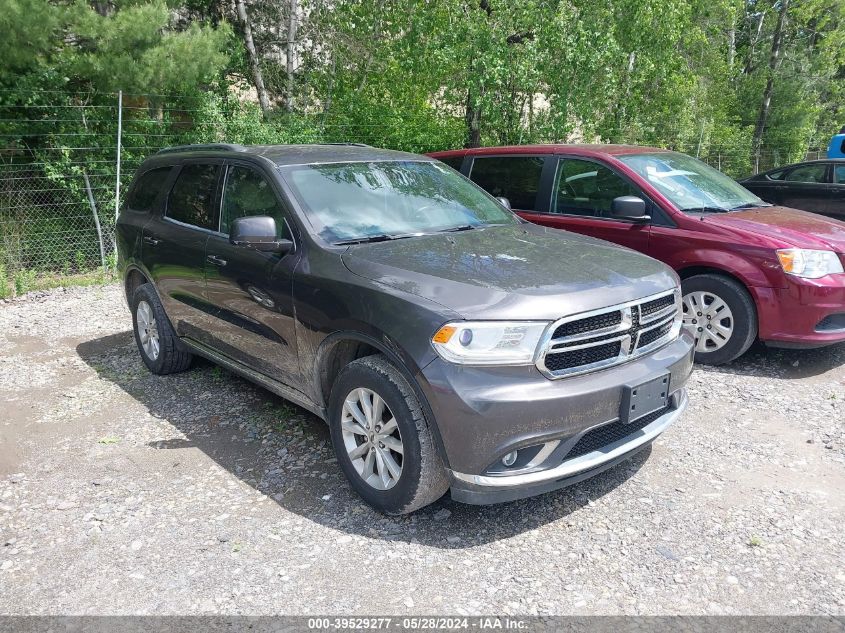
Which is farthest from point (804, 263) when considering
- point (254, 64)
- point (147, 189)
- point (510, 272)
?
point (254, 64)

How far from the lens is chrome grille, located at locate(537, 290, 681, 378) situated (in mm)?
3004

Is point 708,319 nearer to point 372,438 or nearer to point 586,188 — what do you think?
point 586,188

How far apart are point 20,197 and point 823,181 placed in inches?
443

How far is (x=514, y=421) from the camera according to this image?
9.41 feet

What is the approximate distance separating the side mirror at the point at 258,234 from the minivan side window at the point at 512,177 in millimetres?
3388

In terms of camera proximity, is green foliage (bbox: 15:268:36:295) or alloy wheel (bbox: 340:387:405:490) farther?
green foliage (bbox: 15:268:36:295)

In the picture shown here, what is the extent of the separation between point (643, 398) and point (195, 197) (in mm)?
3375

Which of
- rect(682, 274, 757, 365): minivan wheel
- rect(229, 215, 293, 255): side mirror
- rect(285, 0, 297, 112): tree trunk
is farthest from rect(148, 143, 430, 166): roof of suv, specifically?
rect(285, 0, 297, 112): tree trunk

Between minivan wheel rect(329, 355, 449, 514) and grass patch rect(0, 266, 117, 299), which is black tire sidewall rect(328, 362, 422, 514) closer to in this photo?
minivan wheel rect(329, 355, 449, 514)

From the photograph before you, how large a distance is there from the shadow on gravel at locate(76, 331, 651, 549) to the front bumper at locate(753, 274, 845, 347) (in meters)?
1.89

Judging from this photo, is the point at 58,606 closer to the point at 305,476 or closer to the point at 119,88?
the point at 305,476

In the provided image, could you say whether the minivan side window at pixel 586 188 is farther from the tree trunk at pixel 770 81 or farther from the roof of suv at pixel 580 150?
the tree trunk at pixel 770 81

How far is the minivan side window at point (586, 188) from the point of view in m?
5.95

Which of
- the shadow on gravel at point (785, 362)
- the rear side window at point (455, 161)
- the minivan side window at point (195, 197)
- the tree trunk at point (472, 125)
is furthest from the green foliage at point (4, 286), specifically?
the shadow on gravel at point (785, 362)
